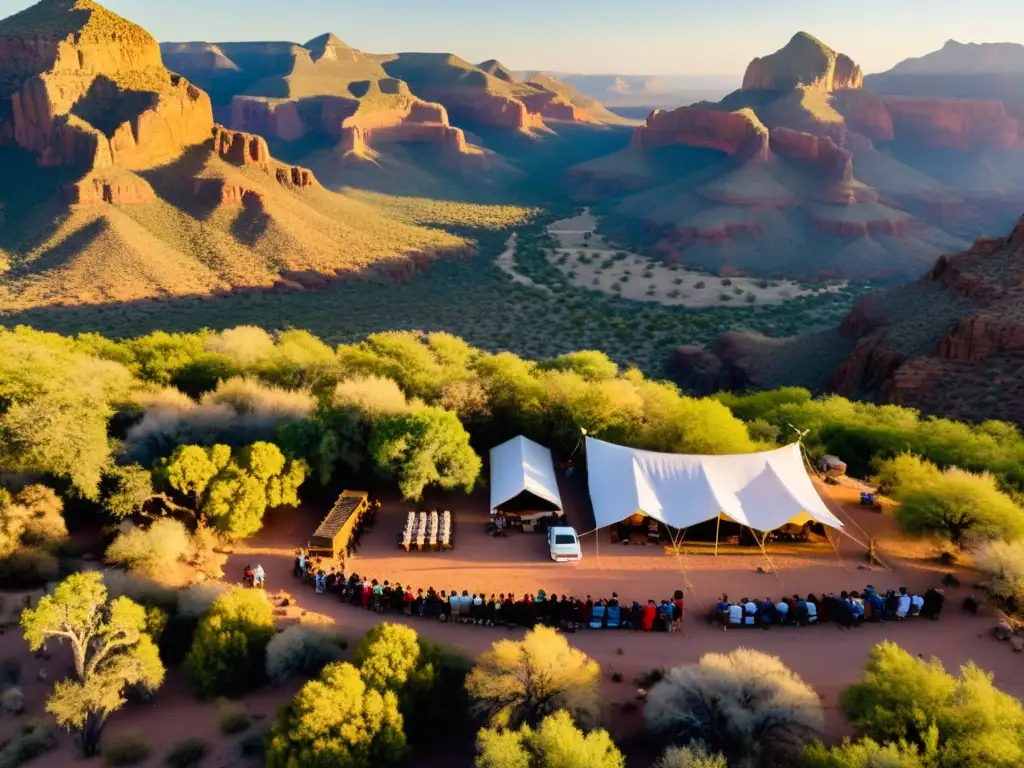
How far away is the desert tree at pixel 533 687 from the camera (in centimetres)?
1551

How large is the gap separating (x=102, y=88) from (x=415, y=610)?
78918mm

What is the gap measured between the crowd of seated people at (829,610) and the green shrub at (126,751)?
1391cm

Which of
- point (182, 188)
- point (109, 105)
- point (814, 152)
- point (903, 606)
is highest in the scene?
point (109, 105)

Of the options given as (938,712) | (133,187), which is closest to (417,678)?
(938,712)

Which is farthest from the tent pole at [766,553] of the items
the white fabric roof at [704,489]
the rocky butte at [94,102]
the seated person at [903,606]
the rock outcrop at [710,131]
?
the rock outcrop at [710,131]

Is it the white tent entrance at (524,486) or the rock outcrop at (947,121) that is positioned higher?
the rock outcrop at (947,121)

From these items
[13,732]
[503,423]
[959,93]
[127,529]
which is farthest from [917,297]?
[959,93]

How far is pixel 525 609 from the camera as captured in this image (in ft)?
62.5

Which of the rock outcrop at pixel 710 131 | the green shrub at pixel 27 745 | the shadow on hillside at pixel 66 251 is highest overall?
the rock outcrop at pixel 710 131

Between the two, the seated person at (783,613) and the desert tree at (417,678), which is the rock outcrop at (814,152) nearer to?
the seated person at (783,613)

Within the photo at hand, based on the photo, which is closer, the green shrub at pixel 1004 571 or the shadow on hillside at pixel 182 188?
the green shrub at pixel 1004 571

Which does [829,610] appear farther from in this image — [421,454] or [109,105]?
[109,105]

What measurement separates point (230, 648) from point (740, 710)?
1180 centimetres

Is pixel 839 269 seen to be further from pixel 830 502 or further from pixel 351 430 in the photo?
pixel 351 430
